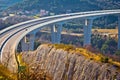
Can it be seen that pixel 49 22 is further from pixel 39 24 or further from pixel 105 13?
pixel 105 13

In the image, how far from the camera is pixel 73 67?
20641 mm

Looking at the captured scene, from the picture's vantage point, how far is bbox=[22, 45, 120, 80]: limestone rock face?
61.0 feet

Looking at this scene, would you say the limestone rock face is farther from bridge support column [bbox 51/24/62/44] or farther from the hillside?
the hillside

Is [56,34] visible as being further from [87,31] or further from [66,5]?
[66,5]

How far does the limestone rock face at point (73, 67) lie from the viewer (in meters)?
18.6

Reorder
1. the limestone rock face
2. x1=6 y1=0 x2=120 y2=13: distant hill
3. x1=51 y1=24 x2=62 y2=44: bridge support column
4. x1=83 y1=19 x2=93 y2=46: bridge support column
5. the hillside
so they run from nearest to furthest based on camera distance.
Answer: the limestone rock face < x1=51 y1=24 x2=62 y2=44: bridge support column < x1=83 y1=19 x2=93 y2=46: bridge support column < the hillside < x1=6 y1=0 x2=120 y2=13: distant hill

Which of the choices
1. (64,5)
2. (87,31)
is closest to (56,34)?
(87,31)

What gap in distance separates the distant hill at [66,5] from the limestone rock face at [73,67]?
340ft

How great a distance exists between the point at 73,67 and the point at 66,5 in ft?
369

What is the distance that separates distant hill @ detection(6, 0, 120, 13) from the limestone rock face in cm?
10378

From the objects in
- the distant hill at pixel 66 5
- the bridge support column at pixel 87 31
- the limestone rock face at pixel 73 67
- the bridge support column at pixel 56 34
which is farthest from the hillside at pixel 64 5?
the limestone rock face at pixel 73 67

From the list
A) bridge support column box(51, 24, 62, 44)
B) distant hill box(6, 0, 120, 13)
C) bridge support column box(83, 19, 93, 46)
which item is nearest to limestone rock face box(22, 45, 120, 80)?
bridge support column box(51, 24, 62, 44)

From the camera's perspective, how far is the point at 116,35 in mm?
99688

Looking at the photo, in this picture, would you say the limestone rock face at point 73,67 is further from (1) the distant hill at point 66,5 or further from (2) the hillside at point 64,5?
(1) the distant hill at point 66,5
